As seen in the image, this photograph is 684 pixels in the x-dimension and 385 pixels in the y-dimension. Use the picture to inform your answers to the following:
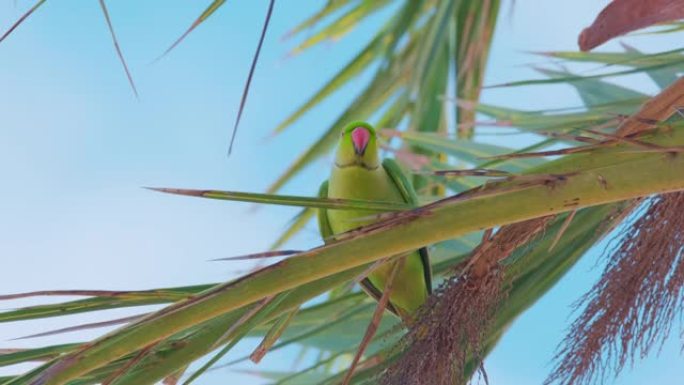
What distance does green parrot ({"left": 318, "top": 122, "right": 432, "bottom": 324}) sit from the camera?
1.62 m

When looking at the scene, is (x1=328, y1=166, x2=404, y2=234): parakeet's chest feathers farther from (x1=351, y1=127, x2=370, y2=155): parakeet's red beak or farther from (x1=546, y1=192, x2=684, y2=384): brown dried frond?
(x1=546, y1=192, x2=684, y2=384): brown dried frond

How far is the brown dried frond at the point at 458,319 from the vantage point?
1012 mm

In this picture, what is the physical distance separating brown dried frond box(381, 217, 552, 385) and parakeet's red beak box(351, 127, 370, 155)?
30.1 inches

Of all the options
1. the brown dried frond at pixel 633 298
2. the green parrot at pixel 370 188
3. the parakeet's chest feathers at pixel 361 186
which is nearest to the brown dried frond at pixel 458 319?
the brown dried frond at pixel 633 298

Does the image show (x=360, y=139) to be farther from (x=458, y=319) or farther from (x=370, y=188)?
(x=458, y=319)

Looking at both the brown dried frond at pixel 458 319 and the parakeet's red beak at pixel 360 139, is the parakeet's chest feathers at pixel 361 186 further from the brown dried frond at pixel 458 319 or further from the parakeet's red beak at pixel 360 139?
the brown dried frond at pixel 458 319

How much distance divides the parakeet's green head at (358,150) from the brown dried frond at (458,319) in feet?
2.46

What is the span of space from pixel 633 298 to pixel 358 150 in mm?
856

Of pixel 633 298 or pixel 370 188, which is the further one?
pixel 370 188

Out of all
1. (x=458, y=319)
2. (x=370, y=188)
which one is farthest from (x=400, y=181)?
(x=458, y=319)

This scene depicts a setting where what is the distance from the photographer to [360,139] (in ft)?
6.06

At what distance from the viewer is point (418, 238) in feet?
3.06

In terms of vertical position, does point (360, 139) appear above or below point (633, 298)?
above

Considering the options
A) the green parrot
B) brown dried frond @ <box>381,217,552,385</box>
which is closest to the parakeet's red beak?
the green parrot
